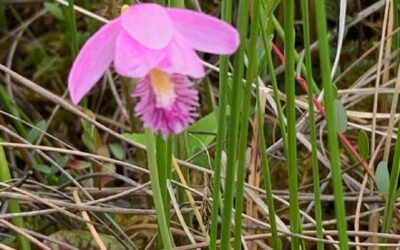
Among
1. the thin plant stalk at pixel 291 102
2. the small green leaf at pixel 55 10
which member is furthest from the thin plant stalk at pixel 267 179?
the small green leaf at pixel 55 10

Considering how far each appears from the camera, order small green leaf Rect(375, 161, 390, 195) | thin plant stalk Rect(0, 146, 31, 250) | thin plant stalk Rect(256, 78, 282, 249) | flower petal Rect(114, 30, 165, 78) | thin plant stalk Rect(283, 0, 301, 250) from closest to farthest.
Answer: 1. flower petal Rect(114, 30, 165, 78)
2. thin plant stalk Rect(283, 0, 301, 250)
3. thin plant stalk Rect(256, 78, 282, 249)
4. small green leaf Rect(375, 161, 390, 195)
5. thin plant stalk Rect(0, 146, 31, 250)

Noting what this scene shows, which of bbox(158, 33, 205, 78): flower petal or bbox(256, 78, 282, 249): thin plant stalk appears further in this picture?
bbox(256, 78, 282, 249): thin plant stalk

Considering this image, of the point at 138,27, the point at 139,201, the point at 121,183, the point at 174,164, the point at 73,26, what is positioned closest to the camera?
the point at 138,27

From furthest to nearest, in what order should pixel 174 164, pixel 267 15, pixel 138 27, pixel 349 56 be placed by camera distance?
pixel 349 56 < pixel 174 164 < pixel 267 15 < pixel 138 27

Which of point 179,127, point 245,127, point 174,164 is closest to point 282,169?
point 174,164

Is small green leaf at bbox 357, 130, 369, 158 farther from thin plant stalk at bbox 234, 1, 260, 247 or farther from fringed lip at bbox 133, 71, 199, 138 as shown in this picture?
fringed lip at bbox 133, 71, 199, 138

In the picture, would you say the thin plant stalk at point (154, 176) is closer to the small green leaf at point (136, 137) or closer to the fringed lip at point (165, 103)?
the fringed lip at point (165, 103)

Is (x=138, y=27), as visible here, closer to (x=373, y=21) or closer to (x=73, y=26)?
(x=73, y=26)

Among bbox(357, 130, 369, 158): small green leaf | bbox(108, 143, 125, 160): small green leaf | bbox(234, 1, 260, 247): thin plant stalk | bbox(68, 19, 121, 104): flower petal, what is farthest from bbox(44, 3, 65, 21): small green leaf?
bbox(68, 19, 121, 104): flower petal
